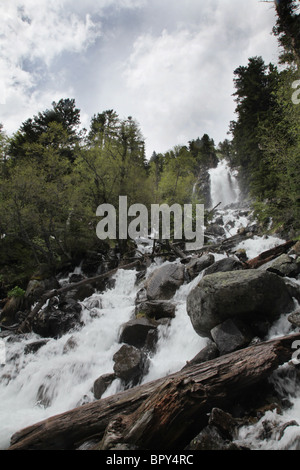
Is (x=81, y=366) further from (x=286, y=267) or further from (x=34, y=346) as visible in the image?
(x=286, y=267)

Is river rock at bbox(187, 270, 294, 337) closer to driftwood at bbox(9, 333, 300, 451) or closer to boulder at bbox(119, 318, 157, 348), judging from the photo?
driftwood at bbox(9, 333, 300, 451)

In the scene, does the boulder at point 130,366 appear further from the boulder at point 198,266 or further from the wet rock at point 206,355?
the boulder at point 198,266

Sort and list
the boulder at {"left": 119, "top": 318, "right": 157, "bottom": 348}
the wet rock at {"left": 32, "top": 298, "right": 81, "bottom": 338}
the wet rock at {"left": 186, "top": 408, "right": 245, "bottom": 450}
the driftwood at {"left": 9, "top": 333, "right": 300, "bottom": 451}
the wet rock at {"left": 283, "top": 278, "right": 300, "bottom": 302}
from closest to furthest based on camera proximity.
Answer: the driftwood at {"left": 9, "top": 333, "right": 300, "bottom": 451} → the wet rock at {"left": 186, "top": 408, "right": 245, "bottom": 450} → the wet rock at {"left": 283, "top": 278, "right": 300, "bottom": 302} → the boulder at {"left": 119, "top": 318, "right": 157, "bottom": 348} → the wet rock at {"left": 32, "top": 298, "right": 81, "bottom": 338}

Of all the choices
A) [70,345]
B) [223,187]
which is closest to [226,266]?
[70,345]

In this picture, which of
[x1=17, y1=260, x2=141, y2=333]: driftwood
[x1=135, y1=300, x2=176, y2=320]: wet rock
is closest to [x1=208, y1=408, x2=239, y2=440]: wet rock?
[x1=135, y1=300, x2=176, y2=320]: wet rock

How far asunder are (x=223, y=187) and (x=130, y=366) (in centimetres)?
4902

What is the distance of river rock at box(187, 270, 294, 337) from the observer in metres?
5.35

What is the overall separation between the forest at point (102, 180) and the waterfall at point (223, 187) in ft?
74.9

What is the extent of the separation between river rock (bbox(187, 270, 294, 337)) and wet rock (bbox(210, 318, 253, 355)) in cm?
22

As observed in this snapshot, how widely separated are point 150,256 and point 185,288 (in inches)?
228

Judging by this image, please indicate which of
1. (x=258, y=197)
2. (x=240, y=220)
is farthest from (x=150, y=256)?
(x=240, y=220)

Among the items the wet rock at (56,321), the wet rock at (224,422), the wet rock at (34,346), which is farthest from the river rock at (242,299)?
the wet rock at (34,346)

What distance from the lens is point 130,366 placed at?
544cm

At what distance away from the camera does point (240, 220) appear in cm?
2709
